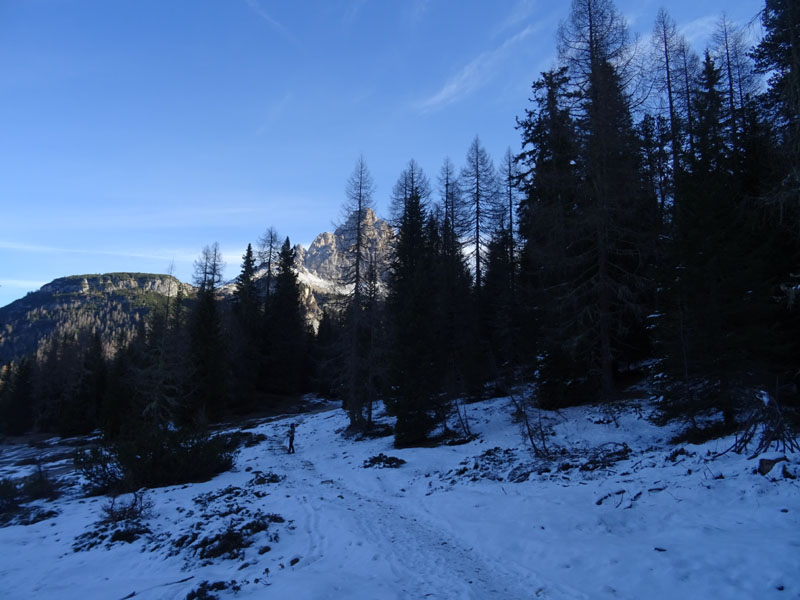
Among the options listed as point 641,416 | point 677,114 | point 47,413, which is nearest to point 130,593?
point 641,416

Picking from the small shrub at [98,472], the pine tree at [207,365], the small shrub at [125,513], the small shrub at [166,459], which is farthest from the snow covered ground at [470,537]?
the pine tree at [207,365]

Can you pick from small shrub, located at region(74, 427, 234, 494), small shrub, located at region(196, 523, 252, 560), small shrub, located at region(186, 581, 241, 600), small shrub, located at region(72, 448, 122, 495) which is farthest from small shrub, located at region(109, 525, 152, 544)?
small shrub, located at region(72, 448, 122, 495)

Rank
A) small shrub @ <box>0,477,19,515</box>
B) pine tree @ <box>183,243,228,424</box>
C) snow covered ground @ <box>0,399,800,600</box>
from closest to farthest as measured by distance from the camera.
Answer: snow covered ground @ <box>0,399,800,600</box>
small shrub @ <box>0,477,19,515</box>
pine tree @ <box>183,243,228,424</box>

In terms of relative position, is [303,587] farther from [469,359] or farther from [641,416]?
[469,359]

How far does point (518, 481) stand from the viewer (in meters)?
10.8

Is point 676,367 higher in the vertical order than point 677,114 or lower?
lower

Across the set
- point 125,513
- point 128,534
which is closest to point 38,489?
point 125,513

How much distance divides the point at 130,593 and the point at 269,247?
2248 inches

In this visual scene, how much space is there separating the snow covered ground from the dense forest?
354cm

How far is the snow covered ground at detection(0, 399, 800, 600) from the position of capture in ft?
17.6

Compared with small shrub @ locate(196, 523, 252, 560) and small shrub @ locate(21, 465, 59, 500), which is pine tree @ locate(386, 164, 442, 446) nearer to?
small shrub @ locate(196, 523, 252, 560)

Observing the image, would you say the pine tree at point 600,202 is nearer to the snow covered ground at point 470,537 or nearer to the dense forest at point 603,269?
the dense forest at point 603,269

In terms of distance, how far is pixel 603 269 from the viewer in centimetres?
1677

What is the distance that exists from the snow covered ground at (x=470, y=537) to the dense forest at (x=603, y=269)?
140 inches
